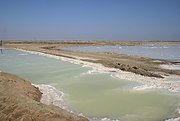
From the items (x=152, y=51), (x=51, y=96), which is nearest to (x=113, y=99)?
(x=51, y=96)

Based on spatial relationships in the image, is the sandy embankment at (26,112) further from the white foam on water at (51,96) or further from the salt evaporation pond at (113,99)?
the white foam on water at (51,96)

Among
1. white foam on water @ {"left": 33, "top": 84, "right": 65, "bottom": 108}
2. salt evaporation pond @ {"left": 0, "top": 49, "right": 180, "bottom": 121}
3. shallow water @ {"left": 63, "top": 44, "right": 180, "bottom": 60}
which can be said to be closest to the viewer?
salt evaporation pond @ {"left": 0, "top": 49, "right": 180, "bottom": 121}

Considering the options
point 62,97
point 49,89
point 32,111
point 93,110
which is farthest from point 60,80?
point 32,111

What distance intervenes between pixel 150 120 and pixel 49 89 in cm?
782

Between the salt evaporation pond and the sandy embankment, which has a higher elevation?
the sandy embankment

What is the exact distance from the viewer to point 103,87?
17.8 m

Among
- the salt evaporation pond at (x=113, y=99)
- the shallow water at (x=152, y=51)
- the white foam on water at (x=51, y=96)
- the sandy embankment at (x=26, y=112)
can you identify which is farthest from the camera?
the shallow water at (x=152, y=51)

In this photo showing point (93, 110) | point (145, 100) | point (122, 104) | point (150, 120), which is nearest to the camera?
point (150, 120)

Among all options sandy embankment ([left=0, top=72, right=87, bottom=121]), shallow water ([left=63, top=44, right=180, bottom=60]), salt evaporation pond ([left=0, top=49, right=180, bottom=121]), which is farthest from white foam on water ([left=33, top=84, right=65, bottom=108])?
shallow water ([left=63, top=44, right=180, bottom=60])

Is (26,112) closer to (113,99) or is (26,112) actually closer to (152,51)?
(113,99)

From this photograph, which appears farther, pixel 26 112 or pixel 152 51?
pixel 152 51

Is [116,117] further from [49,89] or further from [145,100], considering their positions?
[49,89]

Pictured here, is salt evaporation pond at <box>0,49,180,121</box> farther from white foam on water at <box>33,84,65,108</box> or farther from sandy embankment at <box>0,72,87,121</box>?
sandy embankment at <box>0,72,87,121</box>

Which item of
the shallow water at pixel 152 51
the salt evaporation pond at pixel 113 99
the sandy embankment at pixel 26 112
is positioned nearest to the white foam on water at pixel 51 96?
the salt evaporation pond at pixel 113 99
